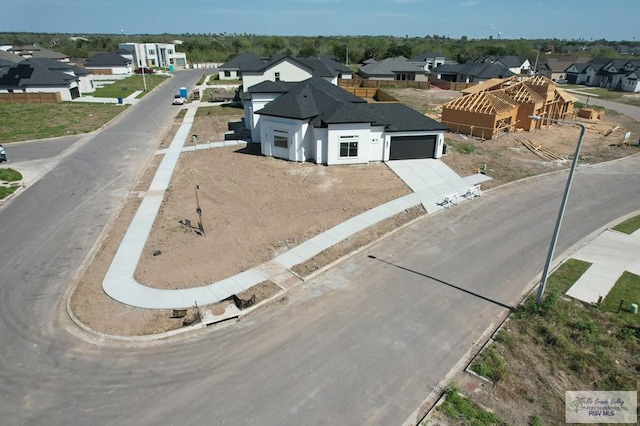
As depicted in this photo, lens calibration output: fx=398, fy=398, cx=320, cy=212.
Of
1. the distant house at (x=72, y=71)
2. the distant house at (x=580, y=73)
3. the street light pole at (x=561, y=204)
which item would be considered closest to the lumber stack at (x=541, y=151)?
the street light pole at (x=561, y=204)

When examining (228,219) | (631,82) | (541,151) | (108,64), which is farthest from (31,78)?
(631,82)

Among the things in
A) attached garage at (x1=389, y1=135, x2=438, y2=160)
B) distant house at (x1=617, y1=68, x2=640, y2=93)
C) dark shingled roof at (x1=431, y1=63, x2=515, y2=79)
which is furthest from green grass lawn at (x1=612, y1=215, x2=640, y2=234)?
distant house at (x1=617, y1=68, x2=640, y2=93)

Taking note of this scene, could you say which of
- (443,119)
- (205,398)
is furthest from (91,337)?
(443,119)

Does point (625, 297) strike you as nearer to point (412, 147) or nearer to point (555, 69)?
point (412, 147)

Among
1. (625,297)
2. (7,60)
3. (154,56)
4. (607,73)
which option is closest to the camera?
(625,297)

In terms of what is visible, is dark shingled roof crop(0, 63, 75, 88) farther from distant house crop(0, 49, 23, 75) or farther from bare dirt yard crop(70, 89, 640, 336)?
bare dirt yard crop(70, 89, 640, 336)

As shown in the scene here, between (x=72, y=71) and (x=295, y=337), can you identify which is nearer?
(x=295, y=337)
